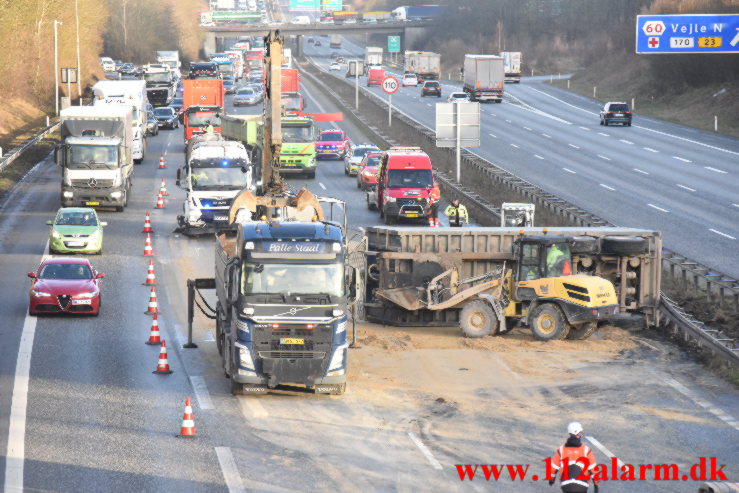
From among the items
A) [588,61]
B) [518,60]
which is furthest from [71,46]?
[588,61]

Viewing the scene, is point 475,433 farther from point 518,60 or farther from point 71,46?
point 518,60

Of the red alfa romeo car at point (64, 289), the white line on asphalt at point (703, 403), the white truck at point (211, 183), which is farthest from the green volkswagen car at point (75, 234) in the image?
the white line on asphalt at point (703, 403)

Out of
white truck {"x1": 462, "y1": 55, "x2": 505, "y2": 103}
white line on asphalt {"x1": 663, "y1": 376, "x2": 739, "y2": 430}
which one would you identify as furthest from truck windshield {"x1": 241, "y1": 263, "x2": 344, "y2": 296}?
white truck {"x1": 462, "y1": 55, "x2": 505, "y2": 103}

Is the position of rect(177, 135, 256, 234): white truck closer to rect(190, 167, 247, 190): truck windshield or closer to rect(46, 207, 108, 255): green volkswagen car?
rect(190, 167, 247, 190): truck windshield

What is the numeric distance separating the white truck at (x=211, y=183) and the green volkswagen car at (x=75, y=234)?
4.47 m

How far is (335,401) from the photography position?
2266cm

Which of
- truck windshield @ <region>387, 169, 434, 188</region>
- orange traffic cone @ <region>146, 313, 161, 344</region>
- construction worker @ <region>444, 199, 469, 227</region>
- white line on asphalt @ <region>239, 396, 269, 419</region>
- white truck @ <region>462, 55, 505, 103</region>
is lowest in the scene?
white line on asphalt @ <region>239, 396, 269, 419</region>

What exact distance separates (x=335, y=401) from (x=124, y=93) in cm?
4385

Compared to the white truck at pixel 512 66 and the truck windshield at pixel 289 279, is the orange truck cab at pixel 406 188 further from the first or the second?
the white truck at pixel 512 66

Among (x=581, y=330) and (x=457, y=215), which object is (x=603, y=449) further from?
(x=457, y=215)

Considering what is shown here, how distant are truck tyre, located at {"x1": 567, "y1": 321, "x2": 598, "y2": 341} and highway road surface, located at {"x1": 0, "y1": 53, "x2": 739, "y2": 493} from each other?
0.25 m

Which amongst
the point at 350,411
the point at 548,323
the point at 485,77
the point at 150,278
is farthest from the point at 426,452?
the point at 485,77

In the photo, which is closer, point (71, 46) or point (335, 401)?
point (335, 401)

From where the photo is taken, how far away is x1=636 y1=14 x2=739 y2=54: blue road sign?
1965 inches
